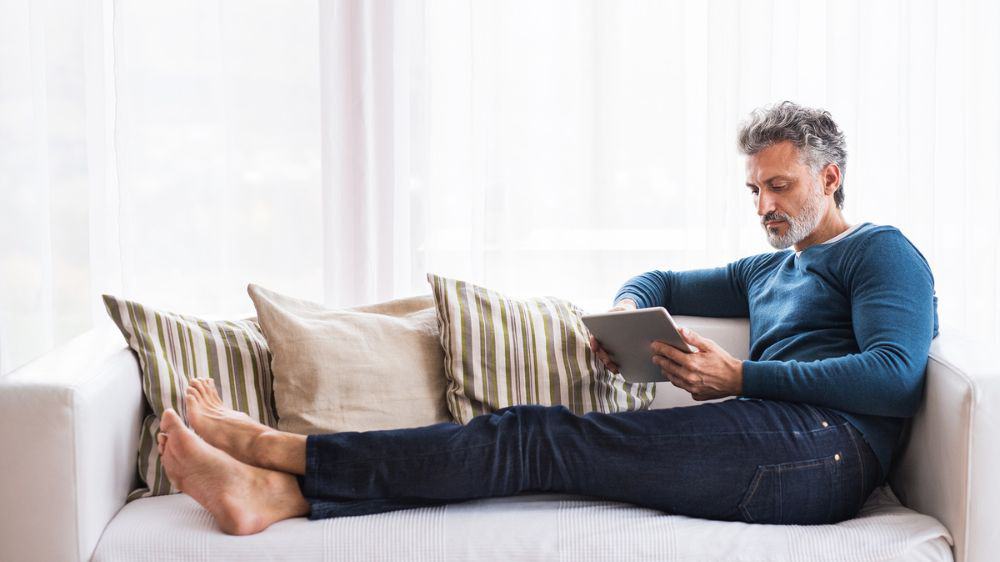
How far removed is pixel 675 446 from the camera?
178cm

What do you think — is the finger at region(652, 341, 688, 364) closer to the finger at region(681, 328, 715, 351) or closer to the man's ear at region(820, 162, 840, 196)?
the finger at region(681, 328, 715, 351)

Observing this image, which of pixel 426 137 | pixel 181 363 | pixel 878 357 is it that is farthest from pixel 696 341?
pixel 426 137

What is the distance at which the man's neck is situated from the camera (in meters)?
2.10

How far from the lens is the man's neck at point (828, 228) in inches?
82.5

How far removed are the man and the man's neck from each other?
160 mm

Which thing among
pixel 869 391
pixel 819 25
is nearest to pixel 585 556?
pixel 869 391

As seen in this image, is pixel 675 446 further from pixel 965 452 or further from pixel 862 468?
pixel 965 452

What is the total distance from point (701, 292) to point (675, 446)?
2.13 feet

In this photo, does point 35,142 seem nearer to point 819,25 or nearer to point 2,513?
point 2,513

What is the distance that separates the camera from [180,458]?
5.69 feet

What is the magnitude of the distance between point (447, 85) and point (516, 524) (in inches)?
57.0

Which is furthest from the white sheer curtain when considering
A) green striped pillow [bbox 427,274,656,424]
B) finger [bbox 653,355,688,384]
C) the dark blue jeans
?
the dark blue jeans

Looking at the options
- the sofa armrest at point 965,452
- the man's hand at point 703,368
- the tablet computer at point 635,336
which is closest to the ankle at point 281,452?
the tablet computer at point 635,336

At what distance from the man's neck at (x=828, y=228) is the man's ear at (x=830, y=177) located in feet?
0.16
